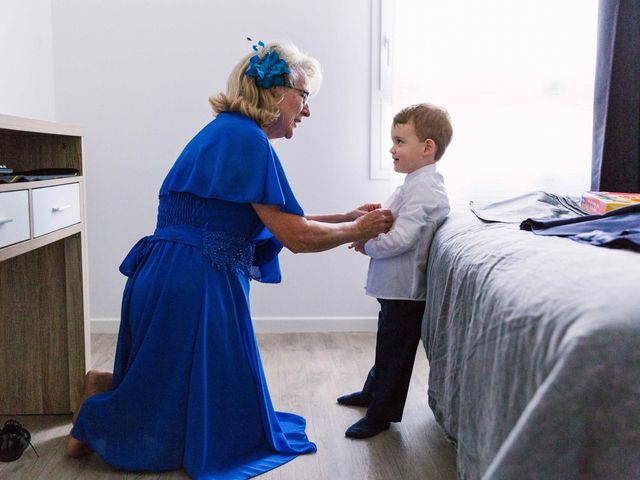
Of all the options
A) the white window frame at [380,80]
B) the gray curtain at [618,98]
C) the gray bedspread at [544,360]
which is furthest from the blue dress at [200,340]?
the gray curtain at [618,98]

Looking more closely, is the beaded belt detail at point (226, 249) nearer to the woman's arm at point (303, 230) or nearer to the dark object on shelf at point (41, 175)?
the woman's arm at point (303, 230)

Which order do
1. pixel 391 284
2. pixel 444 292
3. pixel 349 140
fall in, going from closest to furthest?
pixel 444 292 < pixel 391 284 < pixel 349 140

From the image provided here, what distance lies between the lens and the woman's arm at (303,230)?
6.39 ft

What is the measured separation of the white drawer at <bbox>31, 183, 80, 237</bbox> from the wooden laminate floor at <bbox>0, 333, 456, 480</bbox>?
0.62m

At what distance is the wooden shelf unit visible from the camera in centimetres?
229

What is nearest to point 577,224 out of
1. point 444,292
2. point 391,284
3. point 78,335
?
point 444,292

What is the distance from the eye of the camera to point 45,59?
3.18 meters

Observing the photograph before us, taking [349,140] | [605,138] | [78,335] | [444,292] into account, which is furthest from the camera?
[349,140]

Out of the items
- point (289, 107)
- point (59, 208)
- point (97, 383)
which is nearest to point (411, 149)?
point (289, 107)

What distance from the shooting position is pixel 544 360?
3.45ft

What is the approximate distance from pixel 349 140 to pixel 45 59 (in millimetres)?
1366

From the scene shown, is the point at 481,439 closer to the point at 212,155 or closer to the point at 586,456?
the point at 586,456

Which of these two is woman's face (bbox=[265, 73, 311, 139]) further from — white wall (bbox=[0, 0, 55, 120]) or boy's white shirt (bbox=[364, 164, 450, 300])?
white wall (bbox=[0, 0, 55, 120])

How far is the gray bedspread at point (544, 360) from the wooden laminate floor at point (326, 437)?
0.34 m
